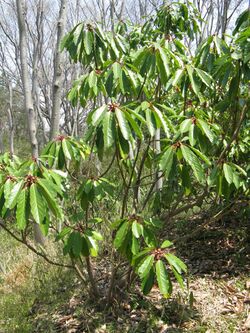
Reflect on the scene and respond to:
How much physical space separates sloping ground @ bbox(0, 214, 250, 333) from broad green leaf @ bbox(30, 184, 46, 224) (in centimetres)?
143

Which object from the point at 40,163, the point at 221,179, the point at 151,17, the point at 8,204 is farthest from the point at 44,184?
the point at 151,17

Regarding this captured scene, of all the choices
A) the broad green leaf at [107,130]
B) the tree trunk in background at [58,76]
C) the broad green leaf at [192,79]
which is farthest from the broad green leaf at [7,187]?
the tree trunk in background at [58,76]

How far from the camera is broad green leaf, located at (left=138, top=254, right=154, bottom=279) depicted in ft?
6.14

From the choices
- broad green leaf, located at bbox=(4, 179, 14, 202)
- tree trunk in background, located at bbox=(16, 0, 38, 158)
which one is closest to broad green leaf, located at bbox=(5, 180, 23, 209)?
broad green leaf, located at bbox=(4, 179, 14, 202)

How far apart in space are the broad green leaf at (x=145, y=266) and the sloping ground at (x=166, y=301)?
986 millimetres

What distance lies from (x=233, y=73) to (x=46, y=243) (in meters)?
3.42

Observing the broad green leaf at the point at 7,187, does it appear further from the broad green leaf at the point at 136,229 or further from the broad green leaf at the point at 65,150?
the broad green leaf at the point at 136,229

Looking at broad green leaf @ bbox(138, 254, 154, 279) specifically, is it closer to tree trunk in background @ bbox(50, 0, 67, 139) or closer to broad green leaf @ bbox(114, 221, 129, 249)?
broad green leaf @ bbox(114, 221, 129, 249)

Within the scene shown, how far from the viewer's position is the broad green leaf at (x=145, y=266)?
1.87 metres

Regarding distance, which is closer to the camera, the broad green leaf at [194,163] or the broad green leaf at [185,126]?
the broad green leaf at [194,163]

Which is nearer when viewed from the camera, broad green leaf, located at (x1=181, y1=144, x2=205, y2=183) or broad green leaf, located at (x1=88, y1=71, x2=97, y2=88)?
broad green leaf, located at (x1=181, y1=144, x2=205, y2=183)

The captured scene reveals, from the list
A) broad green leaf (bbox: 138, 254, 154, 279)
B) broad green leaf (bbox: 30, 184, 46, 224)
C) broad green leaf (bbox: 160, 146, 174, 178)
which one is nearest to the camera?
broad green leaf (bbox: 30, 184, 46, 224)

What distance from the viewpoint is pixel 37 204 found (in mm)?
1620

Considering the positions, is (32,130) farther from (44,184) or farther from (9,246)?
(44,184)
